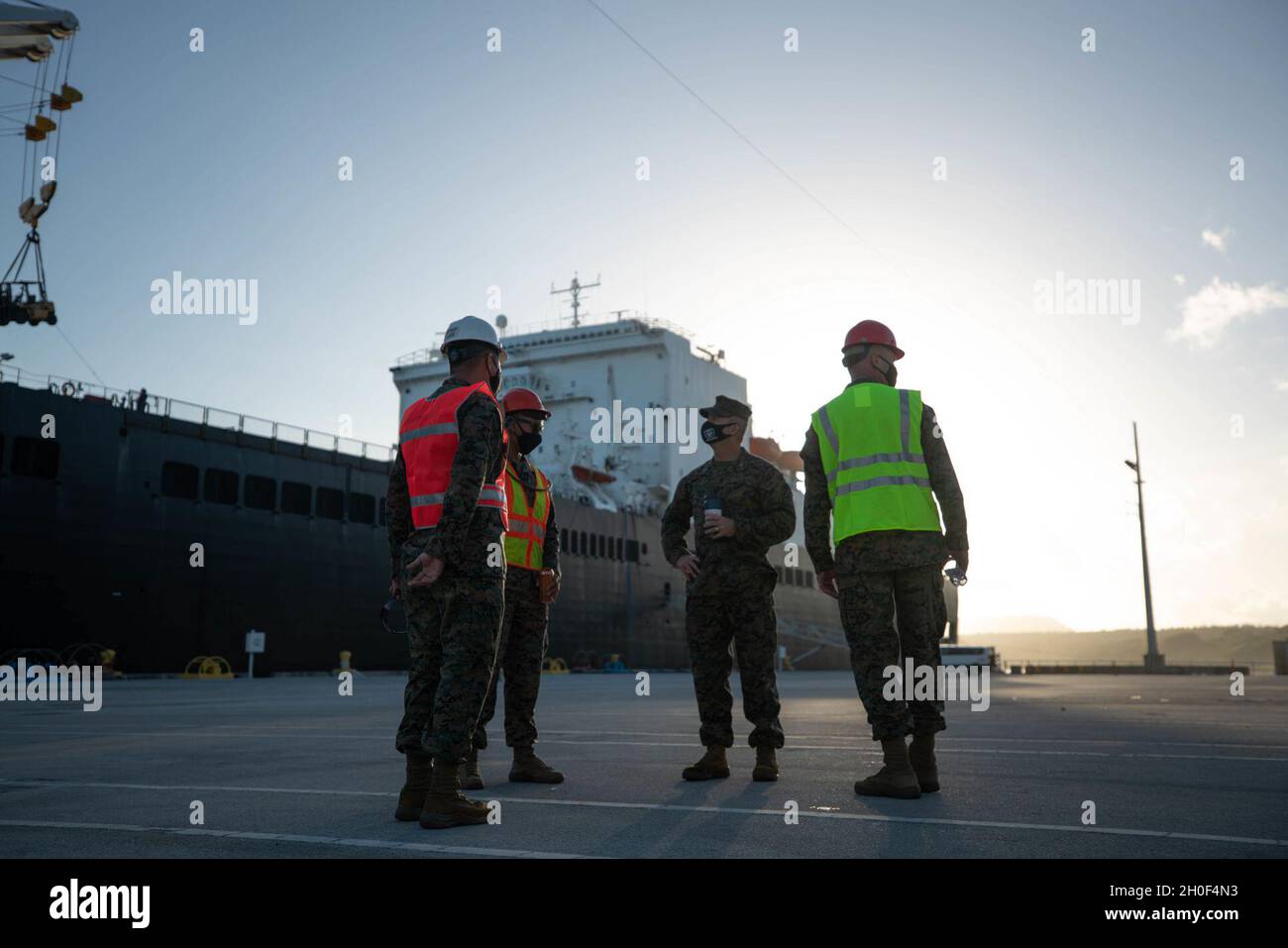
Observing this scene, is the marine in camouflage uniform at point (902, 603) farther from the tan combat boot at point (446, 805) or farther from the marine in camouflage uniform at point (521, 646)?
the tan combat boot at point (446, 805)

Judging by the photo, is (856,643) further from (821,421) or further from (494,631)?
(494,631)

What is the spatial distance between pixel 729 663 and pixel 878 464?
1457mm

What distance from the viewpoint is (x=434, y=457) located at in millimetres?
3812

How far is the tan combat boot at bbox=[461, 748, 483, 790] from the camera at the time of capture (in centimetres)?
454

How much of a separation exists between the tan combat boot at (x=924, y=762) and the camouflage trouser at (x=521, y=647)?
1847 millimetres

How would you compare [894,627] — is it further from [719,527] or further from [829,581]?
[719,527]


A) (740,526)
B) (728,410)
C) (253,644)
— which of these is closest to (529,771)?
(740,526)

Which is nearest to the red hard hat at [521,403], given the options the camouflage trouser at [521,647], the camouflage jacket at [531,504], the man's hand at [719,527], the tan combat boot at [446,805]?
the camouflage jacket at [531,504]

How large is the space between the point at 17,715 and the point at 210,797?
21.9 ft

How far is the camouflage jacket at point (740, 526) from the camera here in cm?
517
